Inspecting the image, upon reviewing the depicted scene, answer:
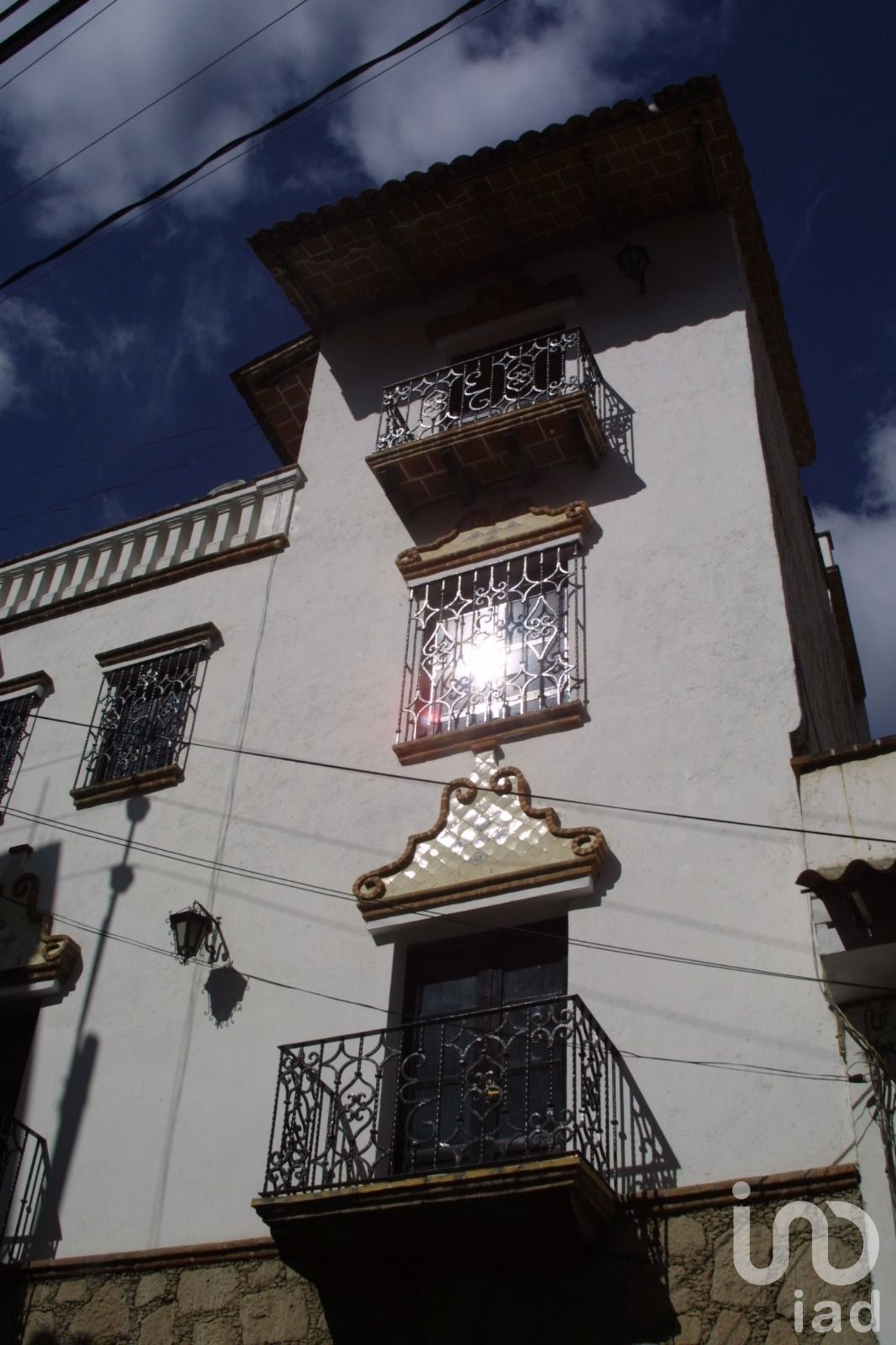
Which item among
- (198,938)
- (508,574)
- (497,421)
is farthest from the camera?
(497,421)

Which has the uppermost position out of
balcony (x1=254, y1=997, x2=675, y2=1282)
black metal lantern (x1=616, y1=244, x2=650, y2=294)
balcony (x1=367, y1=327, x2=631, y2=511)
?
black metal lantern (x1=616, y1=244, x2=650, y2=294)

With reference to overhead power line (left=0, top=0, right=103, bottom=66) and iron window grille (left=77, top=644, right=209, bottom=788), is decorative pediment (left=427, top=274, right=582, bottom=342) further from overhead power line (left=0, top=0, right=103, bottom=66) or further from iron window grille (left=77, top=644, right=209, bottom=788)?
overhead power line (left=0, top=0, right=103, bottom=66)

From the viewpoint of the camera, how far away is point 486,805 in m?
9.76

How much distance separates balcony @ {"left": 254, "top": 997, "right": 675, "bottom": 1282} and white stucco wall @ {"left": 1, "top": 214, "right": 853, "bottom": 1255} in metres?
0.30

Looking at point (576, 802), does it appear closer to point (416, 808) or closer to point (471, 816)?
point (471, 816)

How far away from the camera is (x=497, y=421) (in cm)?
1170

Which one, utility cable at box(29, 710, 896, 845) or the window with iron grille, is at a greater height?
the window with iron grille

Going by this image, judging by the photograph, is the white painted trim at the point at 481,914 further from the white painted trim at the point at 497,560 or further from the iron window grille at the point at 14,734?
the iron window grille at the point at 14,734

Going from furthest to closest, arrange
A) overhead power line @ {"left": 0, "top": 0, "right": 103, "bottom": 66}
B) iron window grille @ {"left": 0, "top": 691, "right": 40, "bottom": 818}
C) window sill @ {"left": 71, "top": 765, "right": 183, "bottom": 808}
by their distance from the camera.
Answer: iron window grille @ {"left": 0, "top": 691, "right": 40, "bottom": 818}, window sill @ {"left": 71, "top": 765, "right": 183, "bottom": 808}, overhead power line @ {"left": 0, "top": 0, "right": 103, "bottom": 66}

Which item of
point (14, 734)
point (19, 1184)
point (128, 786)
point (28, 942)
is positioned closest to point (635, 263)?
point (128, 786)

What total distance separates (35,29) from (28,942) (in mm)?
7179

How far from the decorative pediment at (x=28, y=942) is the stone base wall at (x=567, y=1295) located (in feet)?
8.61

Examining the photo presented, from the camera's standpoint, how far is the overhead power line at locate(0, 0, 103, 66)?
19.2 feet

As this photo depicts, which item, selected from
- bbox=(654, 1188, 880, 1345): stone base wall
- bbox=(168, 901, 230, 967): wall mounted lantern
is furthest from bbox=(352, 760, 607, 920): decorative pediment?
bbox=(654, 1188, 880, 1345): stone base wall
